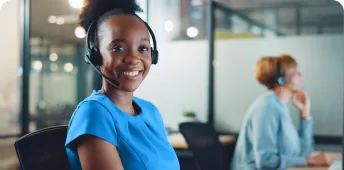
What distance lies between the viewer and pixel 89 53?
42.0 inches

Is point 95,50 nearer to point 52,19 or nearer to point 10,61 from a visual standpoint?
point 10,61

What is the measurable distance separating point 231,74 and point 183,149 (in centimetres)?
75

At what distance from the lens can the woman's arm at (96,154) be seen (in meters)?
0.89

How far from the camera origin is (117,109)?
1.03 metres

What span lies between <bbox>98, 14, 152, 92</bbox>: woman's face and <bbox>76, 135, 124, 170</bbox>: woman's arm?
0.60 feet

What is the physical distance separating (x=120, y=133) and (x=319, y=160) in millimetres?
2116

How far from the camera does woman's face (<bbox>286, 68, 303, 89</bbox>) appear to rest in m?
3.07

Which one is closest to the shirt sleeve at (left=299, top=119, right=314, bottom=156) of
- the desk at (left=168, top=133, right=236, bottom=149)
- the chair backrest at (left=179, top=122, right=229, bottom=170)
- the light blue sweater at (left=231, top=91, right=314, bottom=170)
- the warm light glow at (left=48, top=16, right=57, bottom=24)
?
the light blue sweater at (left=231, top=91, right=314, bottom=170)

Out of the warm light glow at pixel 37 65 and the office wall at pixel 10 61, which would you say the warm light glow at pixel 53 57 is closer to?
the warm light glow at pixel 37 65

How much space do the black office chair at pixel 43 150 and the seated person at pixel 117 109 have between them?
260 mm

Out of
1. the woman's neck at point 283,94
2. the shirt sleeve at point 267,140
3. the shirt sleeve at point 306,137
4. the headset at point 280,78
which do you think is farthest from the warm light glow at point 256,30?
the shirt sleeve at point 306,137

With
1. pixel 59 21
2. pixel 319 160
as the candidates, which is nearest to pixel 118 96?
pixel 319 160

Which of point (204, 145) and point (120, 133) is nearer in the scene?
point (120, 133)

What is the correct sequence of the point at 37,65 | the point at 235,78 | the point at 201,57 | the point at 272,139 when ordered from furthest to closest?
the point at 37,65
the point at 201,57
the point at 235,78
the point at 272,139
